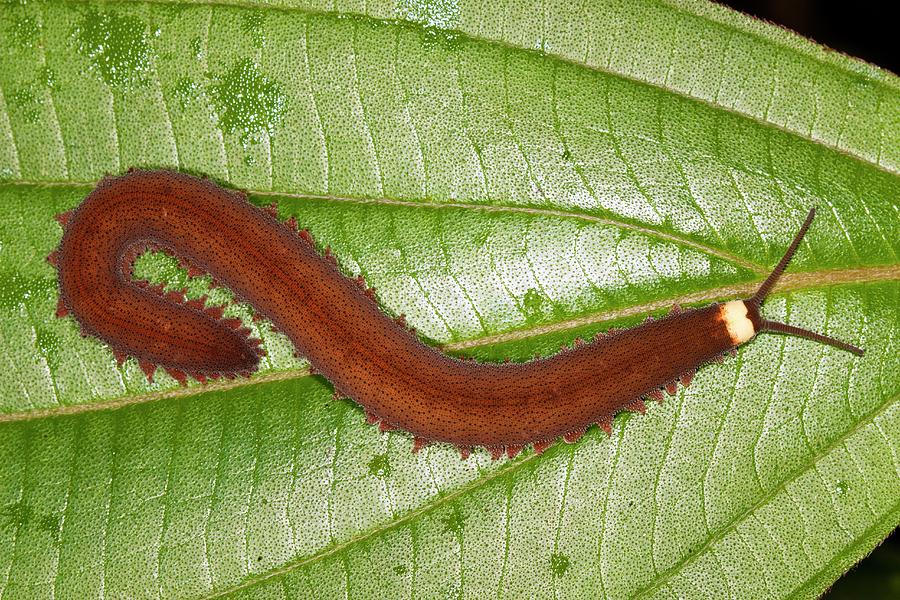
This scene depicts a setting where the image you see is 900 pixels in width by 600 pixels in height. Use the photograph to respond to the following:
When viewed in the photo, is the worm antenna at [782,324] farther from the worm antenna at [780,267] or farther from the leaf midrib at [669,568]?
the leaf midrib at [669,568]

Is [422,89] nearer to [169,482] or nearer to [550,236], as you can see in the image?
[550,236]

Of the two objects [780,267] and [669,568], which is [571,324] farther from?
[669,568]

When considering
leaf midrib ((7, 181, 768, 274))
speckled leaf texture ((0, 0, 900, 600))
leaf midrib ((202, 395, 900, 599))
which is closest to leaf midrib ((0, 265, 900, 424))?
speckled leaf texture ((0, 0, 900, 600))

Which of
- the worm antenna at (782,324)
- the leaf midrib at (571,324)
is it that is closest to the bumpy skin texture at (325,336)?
the leaf midrib at (571,324)

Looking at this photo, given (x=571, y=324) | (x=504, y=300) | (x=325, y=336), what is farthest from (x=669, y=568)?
(x=325, y=336)

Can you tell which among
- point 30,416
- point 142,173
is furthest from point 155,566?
point 142,173

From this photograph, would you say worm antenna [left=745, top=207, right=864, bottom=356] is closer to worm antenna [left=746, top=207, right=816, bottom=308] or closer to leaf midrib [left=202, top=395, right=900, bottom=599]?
worm antenna [left=746, top=207, right=816, bottom=308]
